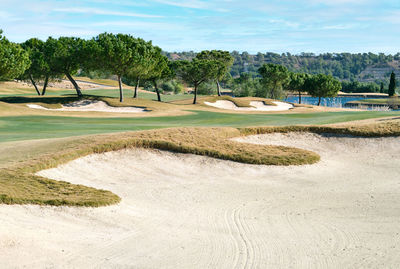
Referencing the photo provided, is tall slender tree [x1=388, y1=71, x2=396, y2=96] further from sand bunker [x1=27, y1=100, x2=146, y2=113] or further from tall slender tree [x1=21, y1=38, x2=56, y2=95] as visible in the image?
tall slender tree [x1=21, y1=38, x2=56, y2=95]

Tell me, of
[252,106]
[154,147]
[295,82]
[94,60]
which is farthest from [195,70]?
[154,147]

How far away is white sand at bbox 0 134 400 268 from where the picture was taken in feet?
28.3

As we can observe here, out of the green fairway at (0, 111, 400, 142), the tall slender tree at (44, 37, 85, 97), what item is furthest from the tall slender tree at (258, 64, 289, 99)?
the green fairway at (0, 111, 400, 142)

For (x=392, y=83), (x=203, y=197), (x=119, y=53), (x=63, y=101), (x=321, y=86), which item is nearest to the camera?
(x=203, y=197)

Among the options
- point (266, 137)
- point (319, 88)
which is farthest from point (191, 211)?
point (319, 88)

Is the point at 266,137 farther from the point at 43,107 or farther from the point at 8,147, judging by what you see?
the point at 43,107

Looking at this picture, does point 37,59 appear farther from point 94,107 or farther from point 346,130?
point 346,130

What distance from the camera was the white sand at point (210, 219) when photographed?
8625 mm

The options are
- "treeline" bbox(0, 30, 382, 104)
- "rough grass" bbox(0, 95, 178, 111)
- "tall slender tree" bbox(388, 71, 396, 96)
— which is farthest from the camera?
"tall slender tree" bbox(388, 71, 396, 96)

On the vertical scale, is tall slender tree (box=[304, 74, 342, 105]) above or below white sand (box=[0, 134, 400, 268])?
above

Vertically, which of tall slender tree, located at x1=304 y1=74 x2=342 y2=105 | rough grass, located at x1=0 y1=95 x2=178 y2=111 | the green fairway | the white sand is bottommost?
the white sand

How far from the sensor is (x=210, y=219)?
11.4 m

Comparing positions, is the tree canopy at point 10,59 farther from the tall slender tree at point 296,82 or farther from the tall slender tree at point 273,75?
the tall slender tree at point 296,82

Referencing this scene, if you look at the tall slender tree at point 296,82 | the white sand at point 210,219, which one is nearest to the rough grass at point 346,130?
the white sand at point 210,219
